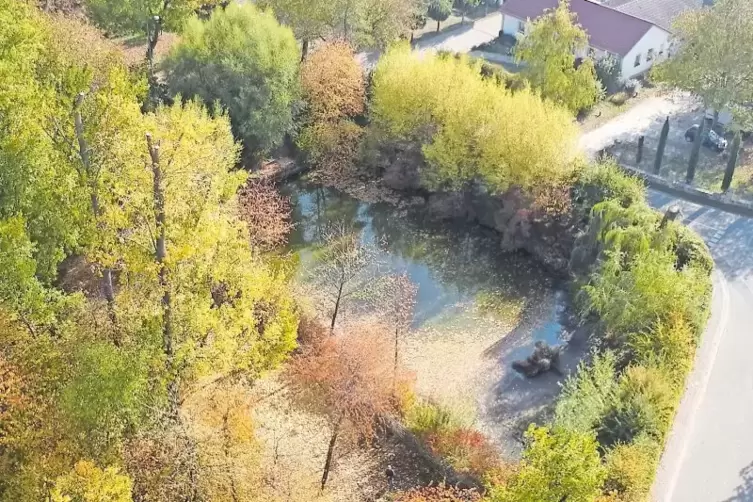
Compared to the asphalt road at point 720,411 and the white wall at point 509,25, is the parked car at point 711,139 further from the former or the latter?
the white wall at point 509,25

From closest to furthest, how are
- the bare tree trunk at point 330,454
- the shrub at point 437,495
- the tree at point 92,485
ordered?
the tree at point 92,485, the shrub at point 437,495, the bare tree trunk at point 330,454

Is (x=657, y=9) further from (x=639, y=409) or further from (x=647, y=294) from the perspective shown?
(x=639, y=409)

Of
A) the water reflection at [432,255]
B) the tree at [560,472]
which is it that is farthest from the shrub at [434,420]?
the tree at [560,472]

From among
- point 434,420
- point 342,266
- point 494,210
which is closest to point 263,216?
point 342,266

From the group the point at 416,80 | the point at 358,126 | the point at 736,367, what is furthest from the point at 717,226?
the point at 358,126

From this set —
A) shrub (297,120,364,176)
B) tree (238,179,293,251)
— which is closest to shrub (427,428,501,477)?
tree (238,179,293,251)

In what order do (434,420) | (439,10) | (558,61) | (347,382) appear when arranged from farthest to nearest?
(439,10) < (558,61) < (434,420) < (347,382)
